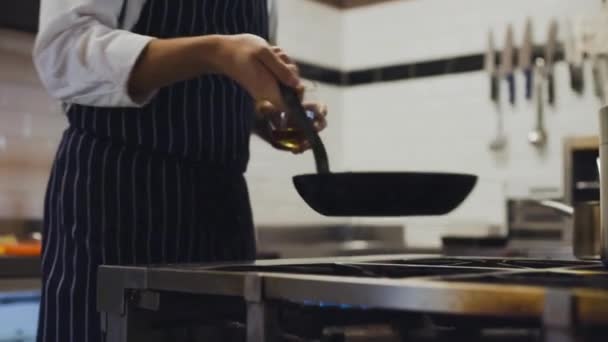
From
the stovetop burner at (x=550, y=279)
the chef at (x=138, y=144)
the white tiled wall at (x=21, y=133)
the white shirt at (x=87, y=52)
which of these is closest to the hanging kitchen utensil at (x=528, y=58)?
the white tiled wall at (x=21, y=133)

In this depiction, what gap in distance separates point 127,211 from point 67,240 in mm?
83

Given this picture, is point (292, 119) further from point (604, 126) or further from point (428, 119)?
point (428, 119)

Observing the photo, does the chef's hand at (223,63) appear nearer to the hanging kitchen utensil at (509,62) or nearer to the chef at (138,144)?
the chef at (138,144)

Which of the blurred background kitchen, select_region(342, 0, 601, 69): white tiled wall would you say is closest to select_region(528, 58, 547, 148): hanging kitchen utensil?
the blurred background kitchen

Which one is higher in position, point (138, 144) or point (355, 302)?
point (138, 144)

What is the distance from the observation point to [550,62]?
2865mm

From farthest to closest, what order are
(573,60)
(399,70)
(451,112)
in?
(399,70), (451,112), (573,60)

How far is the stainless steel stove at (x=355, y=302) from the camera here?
0.57m

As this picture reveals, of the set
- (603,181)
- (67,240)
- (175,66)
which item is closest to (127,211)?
(67,240)

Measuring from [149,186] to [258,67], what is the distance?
291 millimetres

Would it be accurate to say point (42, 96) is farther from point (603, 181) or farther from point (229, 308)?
point (603, 181)

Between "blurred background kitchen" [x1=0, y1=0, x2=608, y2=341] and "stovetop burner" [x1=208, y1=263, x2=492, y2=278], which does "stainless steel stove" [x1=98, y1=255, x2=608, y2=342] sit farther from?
"blurred background kitchen" [x1=0, y1=0, x2=608, y2=341]

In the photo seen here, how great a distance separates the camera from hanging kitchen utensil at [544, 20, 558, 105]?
9.35ft

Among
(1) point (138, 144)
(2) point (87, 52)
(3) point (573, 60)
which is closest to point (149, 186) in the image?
(1) point (138, 144)
